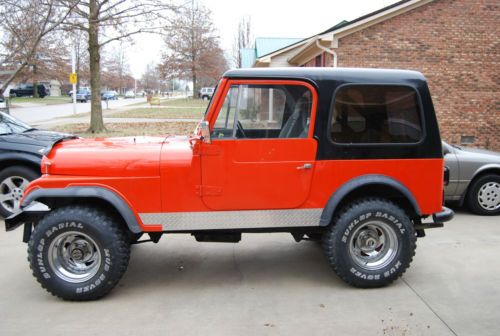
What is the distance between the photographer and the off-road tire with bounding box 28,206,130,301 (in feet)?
12.5

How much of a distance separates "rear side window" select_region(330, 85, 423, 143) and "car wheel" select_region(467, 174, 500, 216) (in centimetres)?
322

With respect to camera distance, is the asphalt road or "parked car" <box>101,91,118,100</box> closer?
the asphalt road

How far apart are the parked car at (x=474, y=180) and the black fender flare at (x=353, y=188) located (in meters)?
2.98

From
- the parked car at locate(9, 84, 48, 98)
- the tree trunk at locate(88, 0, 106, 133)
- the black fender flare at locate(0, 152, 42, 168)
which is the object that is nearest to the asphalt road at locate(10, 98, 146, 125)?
the tree trunk at locate(88, 0, 106, 133)

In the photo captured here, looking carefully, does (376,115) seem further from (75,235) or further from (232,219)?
(75,235)

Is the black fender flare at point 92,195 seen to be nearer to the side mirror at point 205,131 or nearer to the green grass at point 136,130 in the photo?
the side mirror at point 205,131

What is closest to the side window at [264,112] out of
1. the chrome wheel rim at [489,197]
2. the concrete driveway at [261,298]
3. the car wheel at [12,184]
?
the concrete driveway at [261,298]

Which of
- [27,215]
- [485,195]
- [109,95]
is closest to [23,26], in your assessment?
[27,215]

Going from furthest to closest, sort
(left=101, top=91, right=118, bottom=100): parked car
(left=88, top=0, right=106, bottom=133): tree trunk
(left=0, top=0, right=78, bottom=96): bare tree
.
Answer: (left=101, top=91, right=118, bottom=100): parked car, (left=88, top=0, right=106, bottom=133): tree trunk, (left=0, top=0, right=78, bottom=96): bare tree

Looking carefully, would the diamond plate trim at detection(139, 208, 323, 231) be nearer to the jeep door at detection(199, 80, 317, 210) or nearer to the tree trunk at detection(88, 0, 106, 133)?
the jeep door at detection(199, 80, 317, 210)

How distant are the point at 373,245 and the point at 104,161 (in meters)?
2.61

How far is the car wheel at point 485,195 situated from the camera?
259 inches

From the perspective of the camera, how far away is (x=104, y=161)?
152 inches

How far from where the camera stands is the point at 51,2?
8.86 metres
